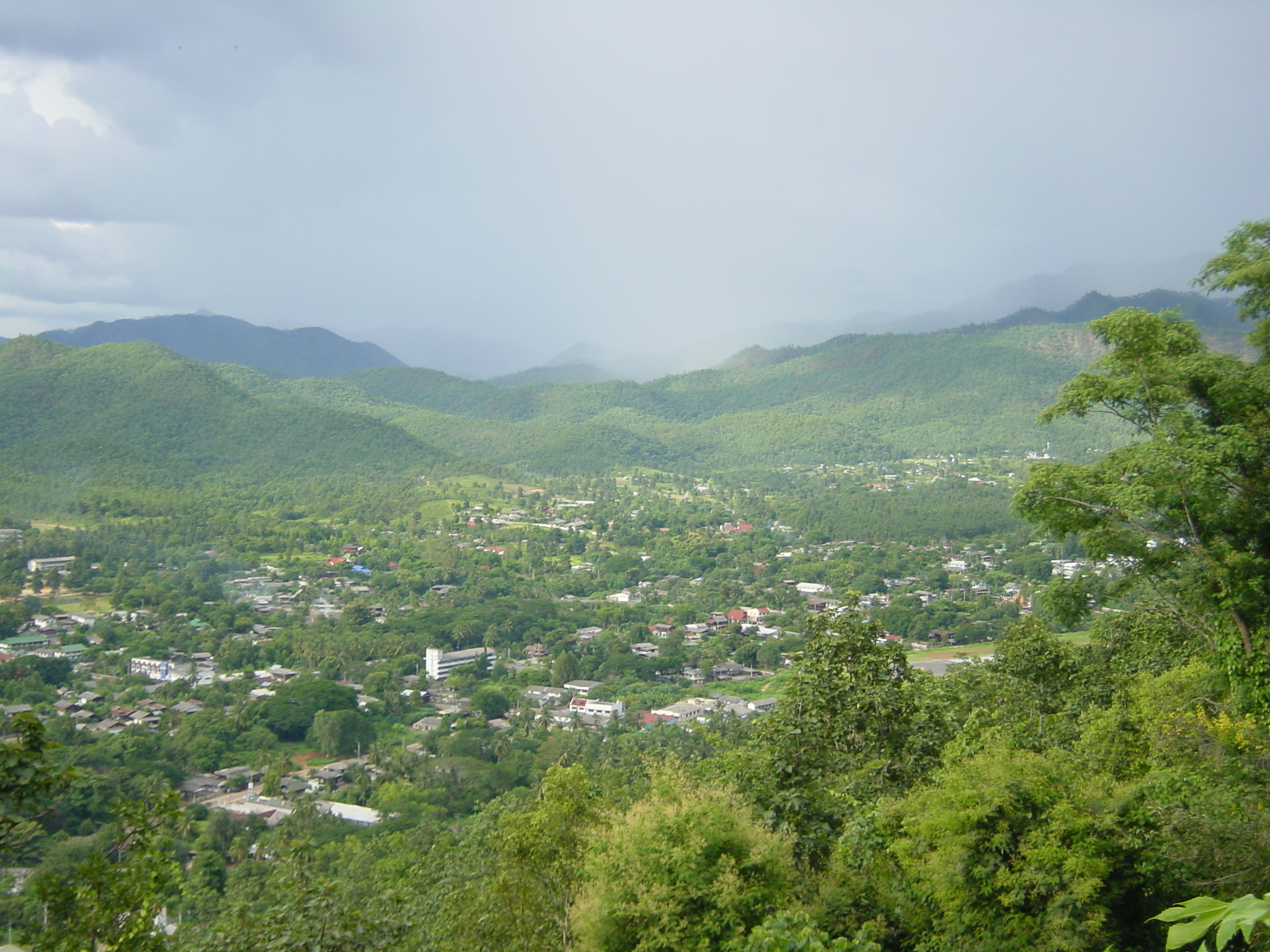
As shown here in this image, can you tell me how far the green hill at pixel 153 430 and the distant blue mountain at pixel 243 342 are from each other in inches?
2451

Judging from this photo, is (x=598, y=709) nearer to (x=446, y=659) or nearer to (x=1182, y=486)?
(x=446, y=659)

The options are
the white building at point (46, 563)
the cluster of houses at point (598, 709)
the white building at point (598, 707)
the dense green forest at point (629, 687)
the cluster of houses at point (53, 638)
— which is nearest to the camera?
the dense green forest at point (629, 687)

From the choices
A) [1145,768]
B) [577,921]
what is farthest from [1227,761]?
[577,921]

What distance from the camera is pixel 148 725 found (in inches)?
763

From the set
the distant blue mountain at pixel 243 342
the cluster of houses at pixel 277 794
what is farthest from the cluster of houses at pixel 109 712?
the distant blue mountain at pixel 243 342

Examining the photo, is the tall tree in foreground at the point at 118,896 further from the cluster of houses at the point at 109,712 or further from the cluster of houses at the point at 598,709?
the cluster of houses at the point at 109,712

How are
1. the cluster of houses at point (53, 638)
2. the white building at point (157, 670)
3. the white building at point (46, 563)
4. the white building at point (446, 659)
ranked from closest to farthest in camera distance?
the cluster of houses at point (53, 638)
the white building at point (157, 670)
the white building at point (446, 659)
the white building at point (46, 563)

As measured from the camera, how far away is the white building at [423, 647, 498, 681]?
25.8m

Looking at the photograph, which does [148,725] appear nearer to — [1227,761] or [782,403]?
[1227,761]

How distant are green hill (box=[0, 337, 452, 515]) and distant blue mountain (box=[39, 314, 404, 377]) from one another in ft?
204

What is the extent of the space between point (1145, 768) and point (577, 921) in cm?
459

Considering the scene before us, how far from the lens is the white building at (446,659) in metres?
25.8

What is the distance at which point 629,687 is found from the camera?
24516mm

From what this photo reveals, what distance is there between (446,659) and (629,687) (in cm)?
565
